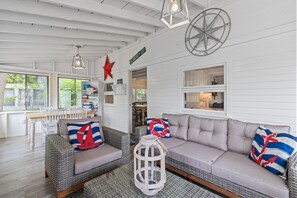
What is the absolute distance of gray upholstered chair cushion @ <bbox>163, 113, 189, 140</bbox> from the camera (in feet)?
8.84

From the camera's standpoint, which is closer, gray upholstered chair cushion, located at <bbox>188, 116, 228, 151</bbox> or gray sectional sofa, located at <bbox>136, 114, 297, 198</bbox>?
gray sectional sofa, located at <bbox>136, 114, 297, 198</bbox>

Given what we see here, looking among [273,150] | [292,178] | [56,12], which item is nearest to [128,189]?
[292,178]

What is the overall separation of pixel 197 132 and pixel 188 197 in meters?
1.42

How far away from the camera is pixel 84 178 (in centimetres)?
187

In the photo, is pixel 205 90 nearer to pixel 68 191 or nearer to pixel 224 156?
pixel 224 156

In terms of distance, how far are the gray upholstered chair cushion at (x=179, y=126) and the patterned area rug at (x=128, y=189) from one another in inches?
48.4

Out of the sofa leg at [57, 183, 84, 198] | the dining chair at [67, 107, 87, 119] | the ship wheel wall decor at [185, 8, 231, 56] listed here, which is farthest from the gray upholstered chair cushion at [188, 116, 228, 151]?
the dining chair at [67, 107, 87, 119]

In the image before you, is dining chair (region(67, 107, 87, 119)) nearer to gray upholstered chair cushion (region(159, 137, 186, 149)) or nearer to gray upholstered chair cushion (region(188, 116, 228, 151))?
gray upholstered chair cushion (region(159, 137, 186, 149))

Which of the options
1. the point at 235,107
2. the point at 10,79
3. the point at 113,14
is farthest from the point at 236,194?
the point at 10,79

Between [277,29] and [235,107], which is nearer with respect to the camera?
[277,29]

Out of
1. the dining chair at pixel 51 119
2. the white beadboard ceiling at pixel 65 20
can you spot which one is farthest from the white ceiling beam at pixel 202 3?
the dining chair at pixel 51 119

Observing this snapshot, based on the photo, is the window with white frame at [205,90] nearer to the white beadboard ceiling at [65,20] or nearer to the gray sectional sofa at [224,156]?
the gray sectional sofa at [224,156]

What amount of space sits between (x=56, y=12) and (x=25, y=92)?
12.5 ft

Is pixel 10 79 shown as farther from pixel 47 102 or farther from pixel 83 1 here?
pixel 83 1
